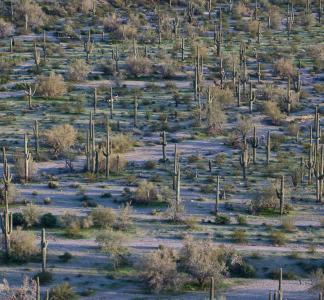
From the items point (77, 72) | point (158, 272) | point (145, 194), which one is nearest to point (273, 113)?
point (77, 72)

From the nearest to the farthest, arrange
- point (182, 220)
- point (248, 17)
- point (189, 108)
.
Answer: point (182, 220) → point (189, 108) → point (248, 17)

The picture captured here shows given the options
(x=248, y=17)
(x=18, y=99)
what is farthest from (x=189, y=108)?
(x=248, y=17)

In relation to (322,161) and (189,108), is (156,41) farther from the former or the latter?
(322,161)

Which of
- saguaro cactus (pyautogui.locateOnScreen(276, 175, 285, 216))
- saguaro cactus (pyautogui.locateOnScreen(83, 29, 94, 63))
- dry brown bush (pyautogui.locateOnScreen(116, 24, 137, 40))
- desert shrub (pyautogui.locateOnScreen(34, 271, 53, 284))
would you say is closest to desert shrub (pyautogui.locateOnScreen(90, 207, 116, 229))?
desert shrub (pyautogui.locateOnScreen(34, 271, 53, 284))

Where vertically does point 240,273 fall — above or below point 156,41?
below

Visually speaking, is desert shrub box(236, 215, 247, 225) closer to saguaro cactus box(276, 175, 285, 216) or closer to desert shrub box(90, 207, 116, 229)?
saguaro cactus box(276, 175, 285, 216)

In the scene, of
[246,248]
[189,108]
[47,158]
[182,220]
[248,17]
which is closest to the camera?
[246,248]

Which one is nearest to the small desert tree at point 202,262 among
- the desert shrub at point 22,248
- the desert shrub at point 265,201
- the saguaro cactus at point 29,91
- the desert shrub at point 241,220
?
the desert shrub at point 241,220

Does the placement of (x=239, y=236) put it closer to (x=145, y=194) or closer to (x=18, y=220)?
(x=145, y=194)
